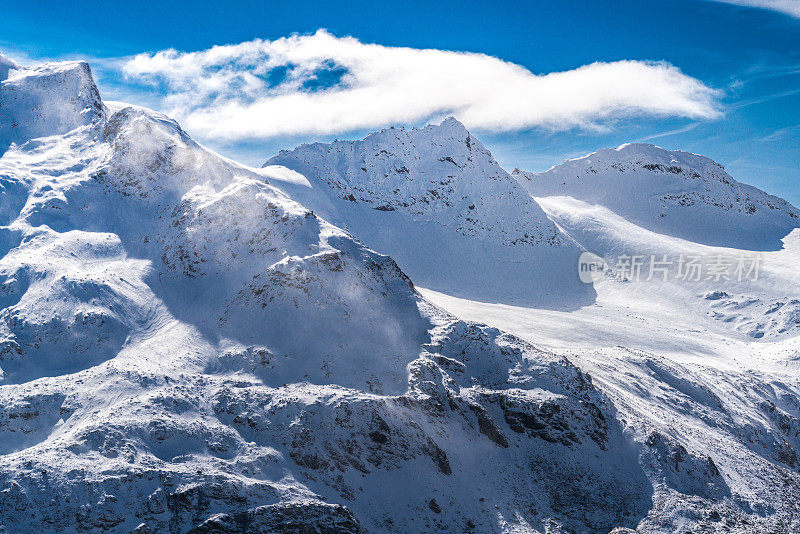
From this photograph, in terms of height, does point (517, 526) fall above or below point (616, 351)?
below

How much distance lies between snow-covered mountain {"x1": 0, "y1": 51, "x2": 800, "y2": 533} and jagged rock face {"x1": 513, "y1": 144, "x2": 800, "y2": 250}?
148 ft

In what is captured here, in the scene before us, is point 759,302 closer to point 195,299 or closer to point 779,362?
point 779,362

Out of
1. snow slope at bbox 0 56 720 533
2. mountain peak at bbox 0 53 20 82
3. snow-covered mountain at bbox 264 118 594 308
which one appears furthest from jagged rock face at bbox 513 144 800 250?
mountain peak at bbox 0 53 20 82

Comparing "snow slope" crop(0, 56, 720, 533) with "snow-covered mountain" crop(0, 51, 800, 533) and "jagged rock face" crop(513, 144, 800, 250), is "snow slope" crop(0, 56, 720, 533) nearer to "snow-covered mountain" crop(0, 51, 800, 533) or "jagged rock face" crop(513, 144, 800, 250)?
"snow-covered mountain" crop(0, 51, 800, 533)

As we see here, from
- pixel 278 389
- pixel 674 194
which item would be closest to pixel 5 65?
pixel 278 389

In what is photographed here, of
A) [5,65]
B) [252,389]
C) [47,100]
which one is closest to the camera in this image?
[252,389]

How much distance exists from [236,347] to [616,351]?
1382 inches

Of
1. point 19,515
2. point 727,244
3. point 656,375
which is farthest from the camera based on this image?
point 727,244

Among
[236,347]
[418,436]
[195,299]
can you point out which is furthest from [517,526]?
[195,299]

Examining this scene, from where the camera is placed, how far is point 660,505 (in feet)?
111

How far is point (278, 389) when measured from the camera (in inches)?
1419

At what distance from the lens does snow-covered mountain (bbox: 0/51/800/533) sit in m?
29.5

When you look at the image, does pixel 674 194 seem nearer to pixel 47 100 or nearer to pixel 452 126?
pixel 452 126

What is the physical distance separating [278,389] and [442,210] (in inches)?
2344
